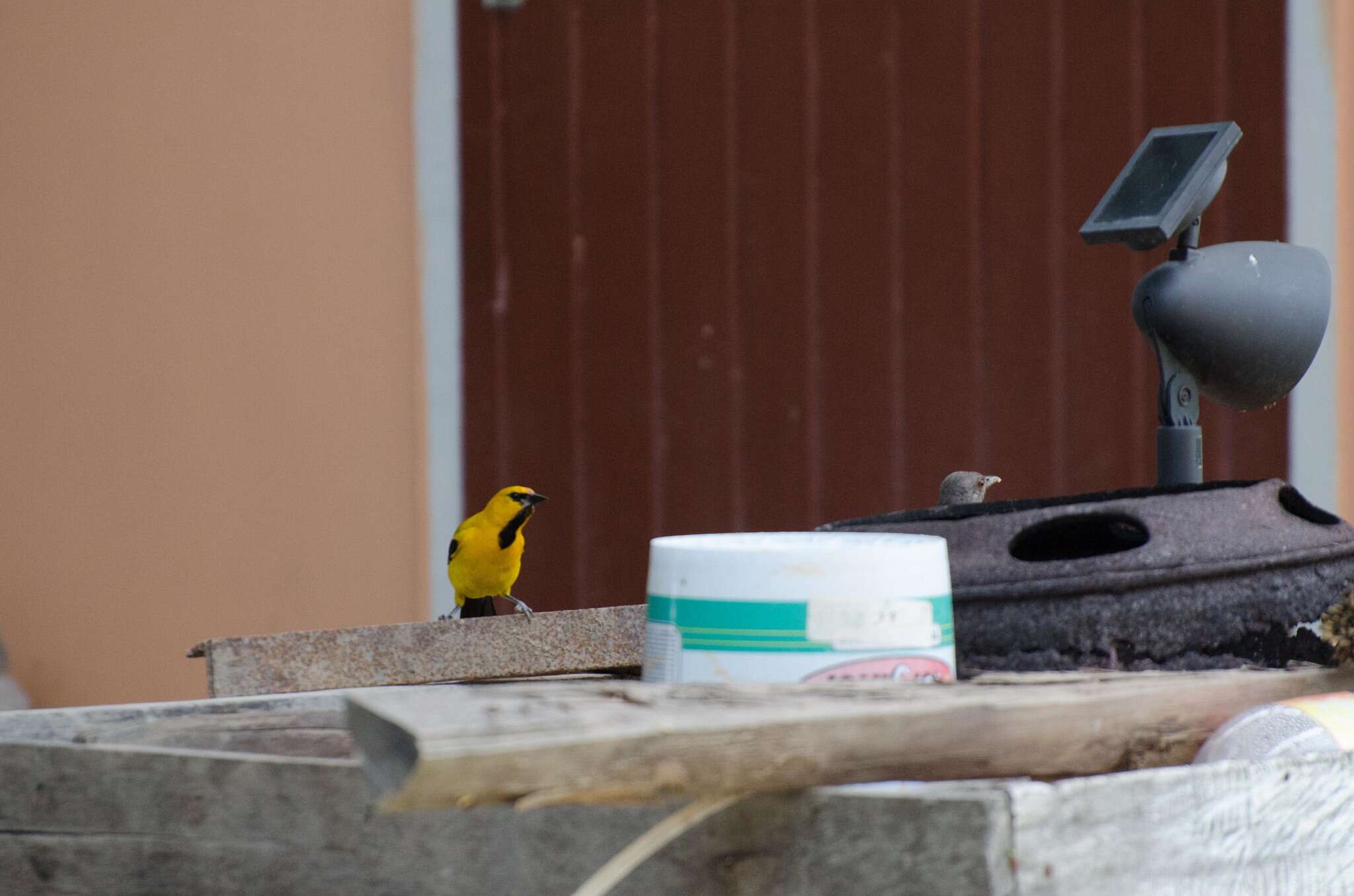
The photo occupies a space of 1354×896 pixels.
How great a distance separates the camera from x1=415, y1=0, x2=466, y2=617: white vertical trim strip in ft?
8.71

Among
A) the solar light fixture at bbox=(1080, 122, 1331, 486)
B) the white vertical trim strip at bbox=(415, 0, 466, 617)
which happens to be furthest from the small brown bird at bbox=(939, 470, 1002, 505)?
the white vertical trim strip at bbox=(415, 0, 466, 617)

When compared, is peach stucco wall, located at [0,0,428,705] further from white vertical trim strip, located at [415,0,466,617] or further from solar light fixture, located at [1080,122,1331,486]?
solar light fixture, located at [1080,122,1331,486]

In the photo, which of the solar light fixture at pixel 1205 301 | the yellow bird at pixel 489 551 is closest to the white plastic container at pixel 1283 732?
the solar light fixture at pixel 1205 301

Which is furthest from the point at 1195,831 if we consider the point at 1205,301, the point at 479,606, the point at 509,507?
the point at 479,606

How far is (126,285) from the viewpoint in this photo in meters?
2.84

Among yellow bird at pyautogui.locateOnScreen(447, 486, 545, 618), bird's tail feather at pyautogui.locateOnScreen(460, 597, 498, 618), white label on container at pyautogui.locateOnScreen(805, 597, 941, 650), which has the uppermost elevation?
white label on container at pyautogui.locateOnScreen(805, 597, 941, 650)

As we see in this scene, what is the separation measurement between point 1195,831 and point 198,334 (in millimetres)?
2523

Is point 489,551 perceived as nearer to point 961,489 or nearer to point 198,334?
point 198,334

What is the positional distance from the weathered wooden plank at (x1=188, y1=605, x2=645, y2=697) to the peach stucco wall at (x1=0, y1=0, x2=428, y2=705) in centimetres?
176

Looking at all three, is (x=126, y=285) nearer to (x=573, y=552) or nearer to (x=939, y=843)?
(x=573, y=552)

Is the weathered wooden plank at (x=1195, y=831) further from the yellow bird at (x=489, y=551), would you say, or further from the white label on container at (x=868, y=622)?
the yellow bird at (x=489, y=551)

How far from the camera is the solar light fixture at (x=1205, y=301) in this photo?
84cm

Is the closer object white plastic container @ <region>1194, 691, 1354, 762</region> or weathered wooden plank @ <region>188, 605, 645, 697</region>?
white plastic container @ <region>1194, 691, 1354, 762</region>

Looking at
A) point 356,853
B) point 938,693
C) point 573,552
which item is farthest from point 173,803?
point 573,552
